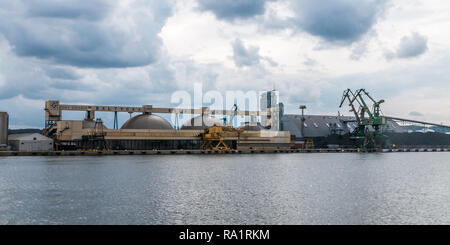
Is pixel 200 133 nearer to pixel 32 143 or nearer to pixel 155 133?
pixel 155 133

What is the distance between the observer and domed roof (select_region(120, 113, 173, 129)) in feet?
368

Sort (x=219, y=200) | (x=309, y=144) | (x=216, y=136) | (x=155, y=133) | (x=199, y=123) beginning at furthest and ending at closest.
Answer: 1. (x=309, y=144)
2. (x=199, y=123)
3. (x=216, y=136)
4. (x=155, y=133)
5. (x=219, y=200)

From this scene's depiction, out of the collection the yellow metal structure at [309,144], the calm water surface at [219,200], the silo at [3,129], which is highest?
the silo at [3,129]

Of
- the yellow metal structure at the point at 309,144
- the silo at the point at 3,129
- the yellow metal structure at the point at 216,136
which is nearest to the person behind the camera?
the silo at the point at 3,129

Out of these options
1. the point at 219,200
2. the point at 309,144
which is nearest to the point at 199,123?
the point at 309,144

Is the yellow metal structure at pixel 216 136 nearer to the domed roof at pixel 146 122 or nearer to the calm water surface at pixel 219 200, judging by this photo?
the domed roof at pixel 146 122

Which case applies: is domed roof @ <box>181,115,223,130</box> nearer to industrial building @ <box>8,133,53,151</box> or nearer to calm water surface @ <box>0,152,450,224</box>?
industrial building @ <box>8,133,53,151</box>

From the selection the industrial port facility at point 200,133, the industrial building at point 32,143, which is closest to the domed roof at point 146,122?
Answer: the industrial port facility at point 200,133

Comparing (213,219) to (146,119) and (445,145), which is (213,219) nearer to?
(146,119)

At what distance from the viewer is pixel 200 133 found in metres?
117

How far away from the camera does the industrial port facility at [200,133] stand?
100 meters

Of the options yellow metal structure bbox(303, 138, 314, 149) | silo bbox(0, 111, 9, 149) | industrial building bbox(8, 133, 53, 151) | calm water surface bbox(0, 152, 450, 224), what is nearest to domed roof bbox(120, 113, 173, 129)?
industrial building bbox(8, 133, 53, 151)

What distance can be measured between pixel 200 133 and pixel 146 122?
1506 cm
